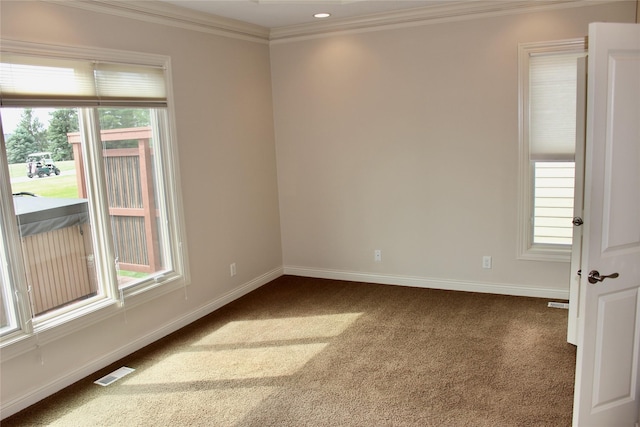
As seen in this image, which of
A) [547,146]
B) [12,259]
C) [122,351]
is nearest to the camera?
[12,259]

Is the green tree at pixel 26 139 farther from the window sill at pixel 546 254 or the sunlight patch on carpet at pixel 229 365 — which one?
the window sill at pixel 546 254

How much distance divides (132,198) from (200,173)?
2.32 ft

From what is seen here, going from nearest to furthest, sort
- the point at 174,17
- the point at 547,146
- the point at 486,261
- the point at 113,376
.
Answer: the point at 113,376
the point at 174,17
the point at 547,146
the point at 486,261

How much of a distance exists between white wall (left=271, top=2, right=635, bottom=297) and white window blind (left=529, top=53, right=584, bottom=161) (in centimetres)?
16

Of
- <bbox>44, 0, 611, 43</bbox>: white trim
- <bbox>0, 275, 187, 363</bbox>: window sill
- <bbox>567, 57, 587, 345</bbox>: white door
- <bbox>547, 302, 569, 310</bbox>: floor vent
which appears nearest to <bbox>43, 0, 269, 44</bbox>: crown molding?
<bbox>44, 0, 611, 43</bbox>: white trim

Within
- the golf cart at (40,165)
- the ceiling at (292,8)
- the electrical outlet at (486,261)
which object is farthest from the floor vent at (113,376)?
the electrical outlet at (486,261)

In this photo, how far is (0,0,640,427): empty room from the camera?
9.48ft

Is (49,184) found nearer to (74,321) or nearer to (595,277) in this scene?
(74,321)

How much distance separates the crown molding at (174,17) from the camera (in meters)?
3.44

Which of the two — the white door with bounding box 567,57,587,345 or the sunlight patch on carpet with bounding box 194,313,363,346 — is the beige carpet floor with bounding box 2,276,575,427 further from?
the white door with bounding box 567,57,587,345

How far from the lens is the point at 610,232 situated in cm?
236

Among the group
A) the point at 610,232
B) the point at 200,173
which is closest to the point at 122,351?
the point at 200,173

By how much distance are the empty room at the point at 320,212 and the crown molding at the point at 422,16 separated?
21 mm

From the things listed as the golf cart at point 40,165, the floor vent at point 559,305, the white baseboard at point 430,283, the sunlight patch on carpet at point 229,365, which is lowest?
the sunlight patch on carpet at point 229,365
